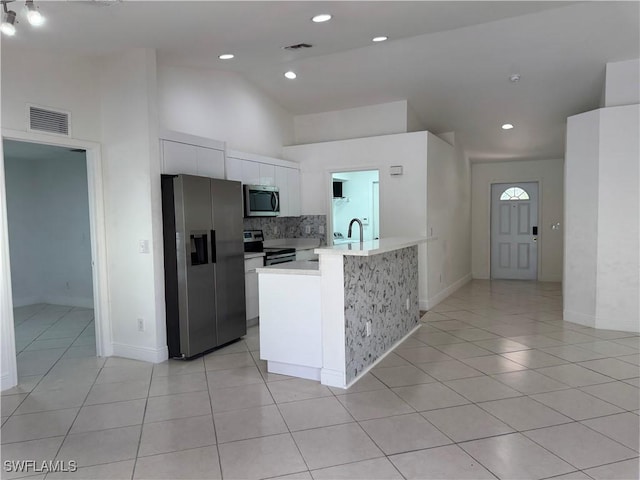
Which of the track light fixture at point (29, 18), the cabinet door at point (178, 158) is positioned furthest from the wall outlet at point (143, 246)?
the track light fixture at point (29, 18)

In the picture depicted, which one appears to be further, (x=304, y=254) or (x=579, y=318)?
(x=304, y=254)

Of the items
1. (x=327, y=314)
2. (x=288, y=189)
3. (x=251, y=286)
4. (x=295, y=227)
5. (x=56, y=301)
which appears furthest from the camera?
(x=56, y=301)

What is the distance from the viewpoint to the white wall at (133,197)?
12.8ft

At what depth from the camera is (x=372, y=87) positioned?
5.73m

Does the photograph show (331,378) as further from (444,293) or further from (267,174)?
(444,293)

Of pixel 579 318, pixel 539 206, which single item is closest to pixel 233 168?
pixel 579 318

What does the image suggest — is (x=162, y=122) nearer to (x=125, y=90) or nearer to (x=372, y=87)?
(x=125, y=90)

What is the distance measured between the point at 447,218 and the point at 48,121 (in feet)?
17.5

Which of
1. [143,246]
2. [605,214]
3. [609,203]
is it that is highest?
[609,203]

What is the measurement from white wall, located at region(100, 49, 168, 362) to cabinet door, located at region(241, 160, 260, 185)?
4.81 feet

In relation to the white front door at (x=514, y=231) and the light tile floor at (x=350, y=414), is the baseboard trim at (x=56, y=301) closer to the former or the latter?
the light tile floor at (x=350, y=414)

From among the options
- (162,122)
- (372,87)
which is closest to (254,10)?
(162,122)

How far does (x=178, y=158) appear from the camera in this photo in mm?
4223
